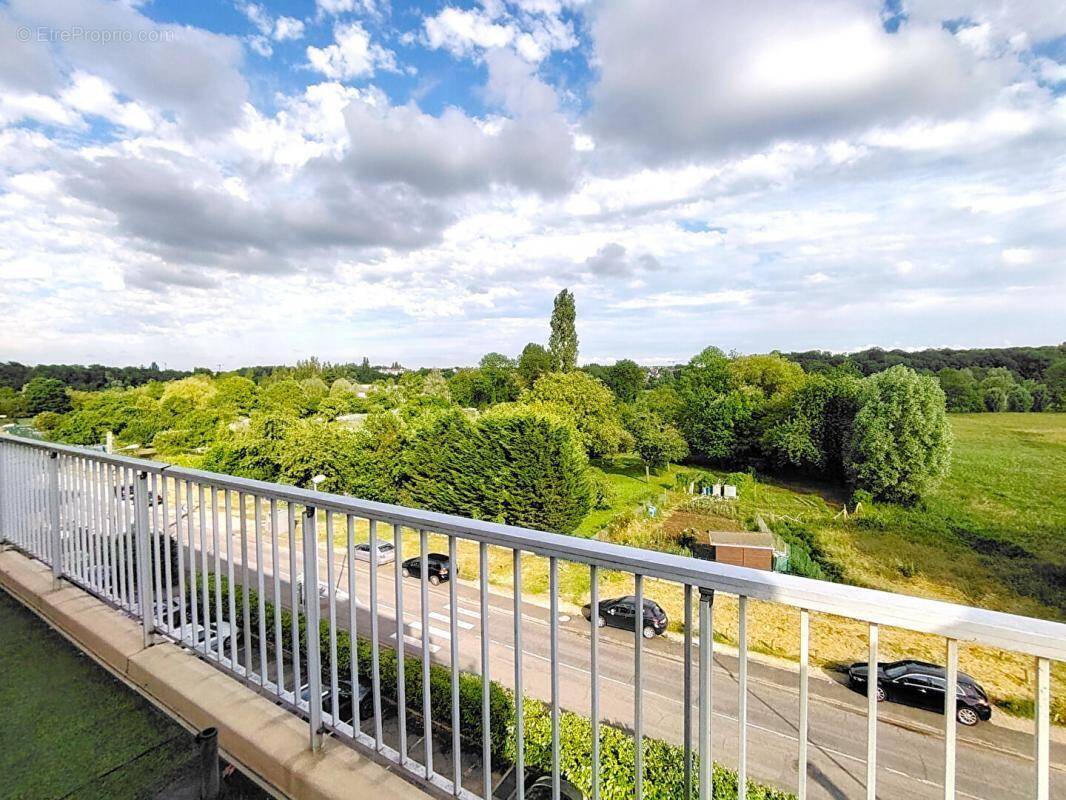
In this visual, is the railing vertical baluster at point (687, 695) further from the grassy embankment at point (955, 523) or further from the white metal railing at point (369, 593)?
the grassy embankment at point (955, 523)

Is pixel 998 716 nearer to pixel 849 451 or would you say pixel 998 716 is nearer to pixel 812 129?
pixel 812 129

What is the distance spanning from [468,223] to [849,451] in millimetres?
20142

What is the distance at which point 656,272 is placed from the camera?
28844 millimetres

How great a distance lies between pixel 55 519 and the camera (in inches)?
96.4

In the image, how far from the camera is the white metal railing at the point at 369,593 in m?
0.71

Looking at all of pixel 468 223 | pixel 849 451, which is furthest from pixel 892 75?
pixel 849 451

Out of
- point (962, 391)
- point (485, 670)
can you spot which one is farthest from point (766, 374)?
point (485, 670)

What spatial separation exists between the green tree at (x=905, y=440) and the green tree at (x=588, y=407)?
1089cm

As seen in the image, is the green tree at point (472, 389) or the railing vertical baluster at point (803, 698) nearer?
the railing vertical baluster at point (803, 698)

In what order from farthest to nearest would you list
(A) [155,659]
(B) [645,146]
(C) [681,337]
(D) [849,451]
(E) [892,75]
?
1. (C) [681,337]
2. (D) [849,451]
3. (B) [645,146]
4. (E) [892,75]
5. (A) [155,659]

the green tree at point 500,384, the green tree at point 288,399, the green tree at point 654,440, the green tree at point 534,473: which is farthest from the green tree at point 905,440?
the green tree at point 288,399

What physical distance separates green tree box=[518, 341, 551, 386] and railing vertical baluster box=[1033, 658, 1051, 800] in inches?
1411

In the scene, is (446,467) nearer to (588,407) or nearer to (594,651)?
(588,407)

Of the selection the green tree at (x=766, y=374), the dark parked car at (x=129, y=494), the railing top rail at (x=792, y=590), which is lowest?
the dark parked car at (x=129, y=494)
